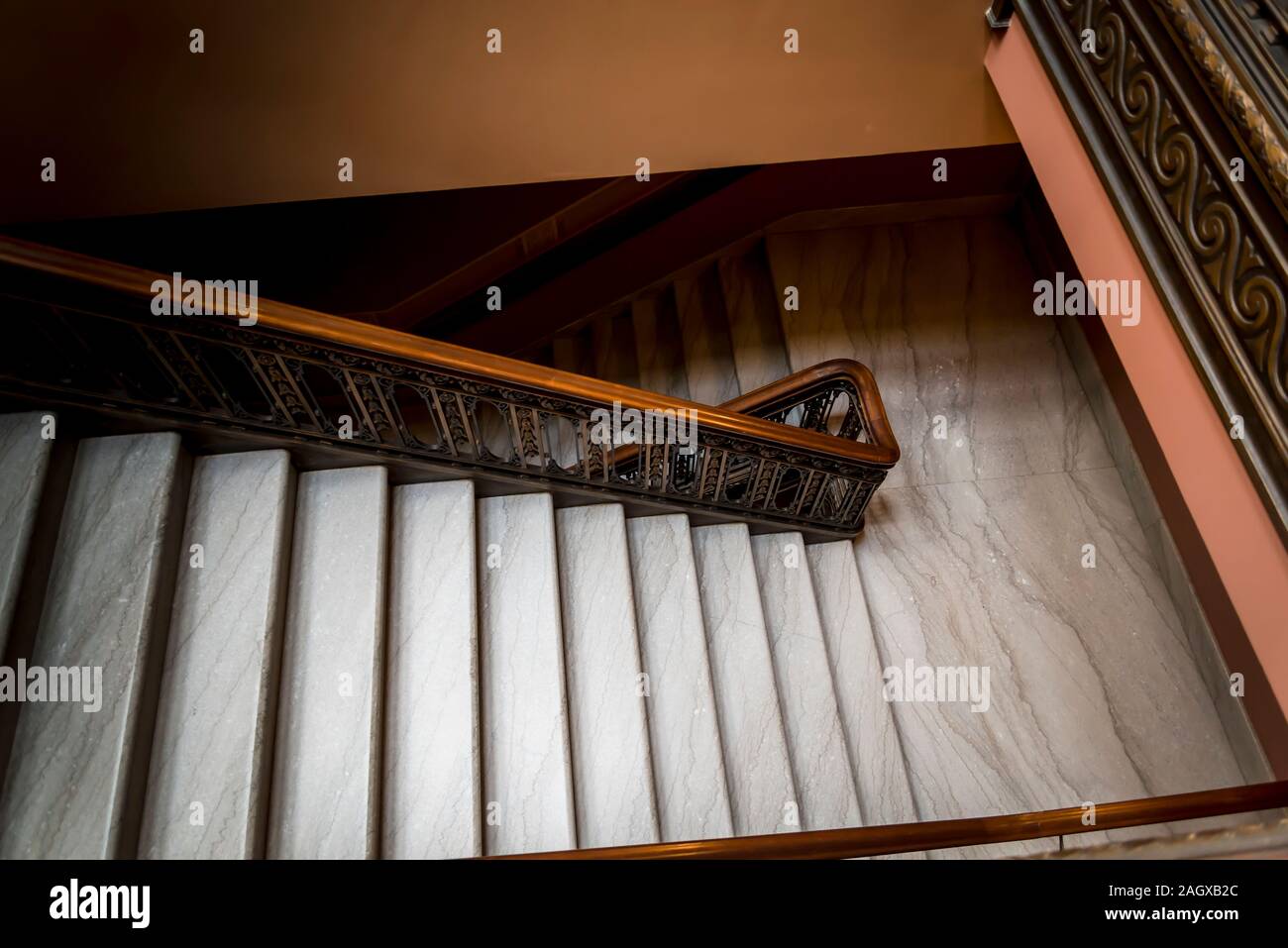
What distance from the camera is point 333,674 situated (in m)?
2.89

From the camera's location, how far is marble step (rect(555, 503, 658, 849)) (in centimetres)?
312

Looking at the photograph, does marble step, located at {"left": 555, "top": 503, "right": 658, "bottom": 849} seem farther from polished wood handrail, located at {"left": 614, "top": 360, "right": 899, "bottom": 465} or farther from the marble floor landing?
the marble floor landing

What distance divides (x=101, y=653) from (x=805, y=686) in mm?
2702

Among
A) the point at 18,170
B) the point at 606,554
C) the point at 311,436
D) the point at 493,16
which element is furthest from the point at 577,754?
the point at 18,170

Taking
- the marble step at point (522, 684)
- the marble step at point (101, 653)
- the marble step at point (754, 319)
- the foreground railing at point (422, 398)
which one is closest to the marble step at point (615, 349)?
the marble step at point (754, 319)

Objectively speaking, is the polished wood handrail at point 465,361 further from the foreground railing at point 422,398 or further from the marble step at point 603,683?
the marble step at point 603,683

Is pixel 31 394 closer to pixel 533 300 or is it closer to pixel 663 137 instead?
pixel 663 137

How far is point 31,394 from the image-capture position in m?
2.80

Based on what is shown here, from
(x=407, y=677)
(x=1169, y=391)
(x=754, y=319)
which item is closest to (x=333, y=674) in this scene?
(x=407, y=677)

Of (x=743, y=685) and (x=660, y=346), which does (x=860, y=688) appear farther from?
(x=660, y=346)

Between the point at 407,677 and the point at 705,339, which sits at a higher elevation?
the point at 705,339

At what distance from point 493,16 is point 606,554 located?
2.19 m

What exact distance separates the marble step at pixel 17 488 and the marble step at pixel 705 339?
3.41m
